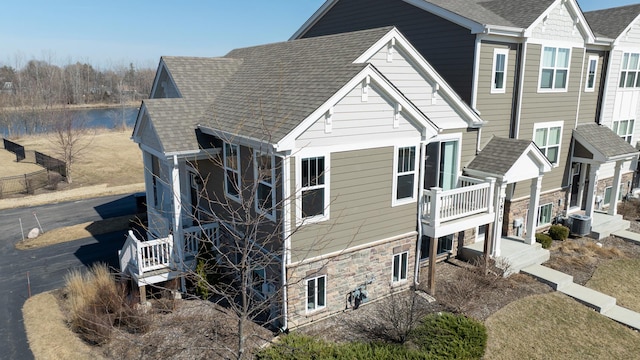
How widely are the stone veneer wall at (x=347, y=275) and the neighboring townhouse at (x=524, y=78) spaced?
14.7 feet

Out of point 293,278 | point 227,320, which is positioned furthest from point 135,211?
point 293,278

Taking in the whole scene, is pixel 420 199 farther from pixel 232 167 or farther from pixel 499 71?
pixel 499 71

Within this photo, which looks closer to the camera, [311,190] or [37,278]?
[311,190]

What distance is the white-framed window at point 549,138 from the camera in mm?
17594

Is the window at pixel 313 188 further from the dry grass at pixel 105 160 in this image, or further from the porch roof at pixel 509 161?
the dry grass at pixel 105 160

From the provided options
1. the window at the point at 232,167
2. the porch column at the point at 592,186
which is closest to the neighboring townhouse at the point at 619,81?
the porch column at the point at 592,186

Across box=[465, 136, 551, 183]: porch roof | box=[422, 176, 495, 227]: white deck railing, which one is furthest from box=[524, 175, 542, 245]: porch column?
box=[422, 176, 495, 227]: white deck railing

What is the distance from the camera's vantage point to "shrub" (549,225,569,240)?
59.3 feet

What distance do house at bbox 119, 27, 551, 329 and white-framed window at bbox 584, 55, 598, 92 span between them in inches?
267

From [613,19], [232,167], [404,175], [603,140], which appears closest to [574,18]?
[603,140]

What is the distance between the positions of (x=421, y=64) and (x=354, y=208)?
5.20 meters

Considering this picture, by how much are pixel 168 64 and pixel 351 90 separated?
28.7 ft

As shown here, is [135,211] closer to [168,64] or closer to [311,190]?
[168,64]

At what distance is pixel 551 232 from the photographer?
18328 millimetres
